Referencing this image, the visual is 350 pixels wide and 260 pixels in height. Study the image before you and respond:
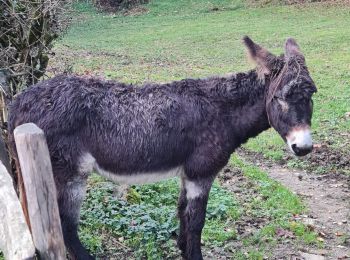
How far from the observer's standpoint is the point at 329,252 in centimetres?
498

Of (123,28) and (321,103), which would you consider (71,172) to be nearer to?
(321,103)

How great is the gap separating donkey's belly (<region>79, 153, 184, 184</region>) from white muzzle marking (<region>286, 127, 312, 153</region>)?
913mm

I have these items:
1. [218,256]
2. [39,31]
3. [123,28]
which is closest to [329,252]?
[218,256]

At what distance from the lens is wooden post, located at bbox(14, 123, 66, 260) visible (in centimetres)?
274

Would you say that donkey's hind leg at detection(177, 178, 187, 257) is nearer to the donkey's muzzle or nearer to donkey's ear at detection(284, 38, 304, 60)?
the donkey's muzzle

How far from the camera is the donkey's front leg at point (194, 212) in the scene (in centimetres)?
430

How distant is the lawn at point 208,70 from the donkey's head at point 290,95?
4.33 feet

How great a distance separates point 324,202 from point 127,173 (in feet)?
9.89

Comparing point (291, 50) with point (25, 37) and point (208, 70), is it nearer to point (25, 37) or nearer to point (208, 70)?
point (25, 37)

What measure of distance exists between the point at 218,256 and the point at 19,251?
282 centimetres

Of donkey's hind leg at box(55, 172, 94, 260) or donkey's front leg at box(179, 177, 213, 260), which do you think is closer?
donkey's hind leg at box(55, 172, 94, 260)

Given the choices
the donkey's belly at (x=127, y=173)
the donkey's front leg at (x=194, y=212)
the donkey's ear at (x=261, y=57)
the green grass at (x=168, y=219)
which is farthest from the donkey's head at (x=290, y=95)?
the green grass at (x=168, y=219)

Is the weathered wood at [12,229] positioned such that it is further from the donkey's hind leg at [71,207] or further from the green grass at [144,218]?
the green grass at [144,218]

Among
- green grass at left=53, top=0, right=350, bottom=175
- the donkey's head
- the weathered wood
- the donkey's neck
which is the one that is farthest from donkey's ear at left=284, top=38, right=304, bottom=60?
green grass at left=53, top=0, right=350, bottom=175
